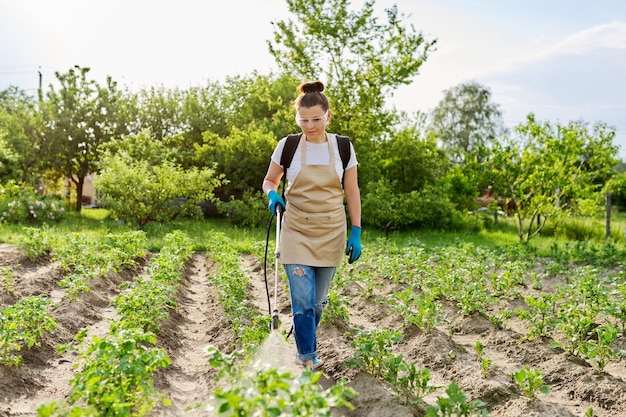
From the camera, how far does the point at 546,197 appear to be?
14219mm

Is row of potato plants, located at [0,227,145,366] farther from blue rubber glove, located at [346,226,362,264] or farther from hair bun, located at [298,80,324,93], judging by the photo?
hair bun, located at [298,80,324,93]

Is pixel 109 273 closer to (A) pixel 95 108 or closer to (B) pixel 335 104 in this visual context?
(B) pixel 335 104

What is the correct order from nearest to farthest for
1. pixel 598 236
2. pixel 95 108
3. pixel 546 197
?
pixel 546 197 → pixel 598 236 → pixel 95 108

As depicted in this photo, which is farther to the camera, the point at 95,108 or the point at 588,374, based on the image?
the point at 95,108

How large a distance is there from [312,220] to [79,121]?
1981 centimetres

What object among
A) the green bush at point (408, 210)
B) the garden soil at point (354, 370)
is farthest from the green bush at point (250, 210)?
the garden soil at point (354, 370)

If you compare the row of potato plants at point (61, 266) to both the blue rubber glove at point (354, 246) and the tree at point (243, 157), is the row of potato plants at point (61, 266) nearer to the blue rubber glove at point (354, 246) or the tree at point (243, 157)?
the blue rubber glove at point (354, 246)

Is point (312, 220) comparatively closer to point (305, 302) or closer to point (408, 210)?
point (305, 302)

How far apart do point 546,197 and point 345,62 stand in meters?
8.35

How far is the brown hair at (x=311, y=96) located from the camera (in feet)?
14.4

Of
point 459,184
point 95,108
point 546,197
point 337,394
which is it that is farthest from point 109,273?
point 95,108

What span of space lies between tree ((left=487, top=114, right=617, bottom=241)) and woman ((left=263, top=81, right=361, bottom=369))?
1057 centimetres

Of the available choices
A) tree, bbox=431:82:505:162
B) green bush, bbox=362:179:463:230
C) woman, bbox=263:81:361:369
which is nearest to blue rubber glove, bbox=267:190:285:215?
woman, bbox=263:81:361:369

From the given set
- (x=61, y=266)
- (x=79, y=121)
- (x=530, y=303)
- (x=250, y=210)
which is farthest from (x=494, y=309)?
(x=79, y=121)
